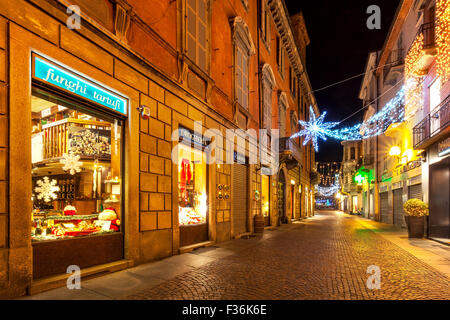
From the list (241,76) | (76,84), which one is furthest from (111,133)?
(241,76)

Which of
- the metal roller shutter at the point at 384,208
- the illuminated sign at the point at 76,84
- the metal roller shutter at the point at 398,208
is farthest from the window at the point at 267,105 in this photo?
the metal roller shutter at the point at 384,208

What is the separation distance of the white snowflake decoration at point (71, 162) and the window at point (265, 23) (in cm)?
1351

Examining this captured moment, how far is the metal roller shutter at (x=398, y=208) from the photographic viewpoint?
62.9ft

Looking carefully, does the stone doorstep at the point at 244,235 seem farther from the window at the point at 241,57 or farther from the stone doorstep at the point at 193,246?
the window at the point at 241,57

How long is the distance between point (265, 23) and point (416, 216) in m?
12.9

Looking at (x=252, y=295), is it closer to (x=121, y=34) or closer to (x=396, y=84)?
(x=121, y=34)

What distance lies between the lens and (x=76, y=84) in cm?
559

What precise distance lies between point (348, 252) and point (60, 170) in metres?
8.09

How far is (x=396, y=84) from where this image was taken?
19.1m

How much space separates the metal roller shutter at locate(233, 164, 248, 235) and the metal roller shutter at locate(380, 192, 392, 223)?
13456 mm

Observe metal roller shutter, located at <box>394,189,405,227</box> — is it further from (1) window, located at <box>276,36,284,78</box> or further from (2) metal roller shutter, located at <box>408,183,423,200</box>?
(1) window, located at <box>276,36,284,78</box>

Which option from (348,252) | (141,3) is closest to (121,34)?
(141,3)

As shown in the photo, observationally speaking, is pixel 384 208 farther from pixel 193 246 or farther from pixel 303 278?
pixel 303 278

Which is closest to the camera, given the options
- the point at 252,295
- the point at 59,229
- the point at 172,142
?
the point at 252,295
